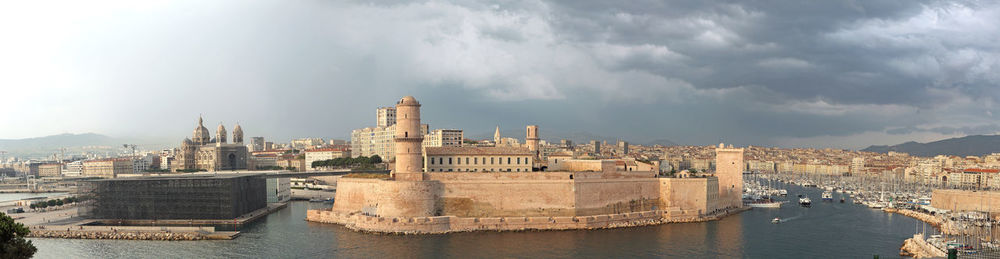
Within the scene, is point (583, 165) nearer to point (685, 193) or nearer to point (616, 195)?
point (616, 195)

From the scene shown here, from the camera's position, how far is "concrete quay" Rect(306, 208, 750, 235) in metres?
35.0

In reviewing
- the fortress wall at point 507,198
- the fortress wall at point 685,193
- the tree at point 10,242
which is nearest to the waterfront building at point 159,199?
the fortress wall at point 507,198

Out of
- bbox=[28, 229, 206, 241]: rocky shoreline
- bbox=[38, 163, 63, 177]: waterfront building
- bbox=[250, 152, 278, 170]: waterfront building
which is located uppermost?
bbox=[250, 152, 278, 170]: waterfront building

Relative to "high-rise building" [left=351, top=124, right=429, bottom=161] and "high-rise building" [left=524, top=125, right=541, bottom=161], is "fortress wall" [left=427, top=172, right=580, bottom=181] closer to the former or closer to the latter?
"high-rise building" [left=524, top=125, right=541, bottom=161]

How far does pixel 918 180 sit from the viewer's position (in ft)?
307

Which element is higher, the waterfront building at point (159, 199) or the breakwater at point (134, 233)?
the waterfront building at point (159, 199)

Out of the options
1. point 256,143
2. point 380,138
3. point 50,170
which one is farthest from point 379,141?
point 256,143

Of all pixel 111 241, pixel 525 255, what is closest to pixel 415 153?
pixel 525 255

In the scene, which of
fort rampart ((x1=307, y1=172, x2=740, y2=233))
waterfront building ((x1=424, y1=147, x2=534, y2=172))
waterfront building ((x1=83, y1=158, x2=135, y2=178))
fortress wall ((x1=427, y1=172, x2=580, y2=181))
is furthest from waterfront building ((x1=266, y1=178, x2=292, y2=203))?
waterfront building ((x1=83, y1=158, x2=135, y2=178))

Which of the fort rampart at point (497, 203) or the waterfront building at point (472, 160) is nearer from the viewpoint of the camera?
the fort rampart at point (497, 203)

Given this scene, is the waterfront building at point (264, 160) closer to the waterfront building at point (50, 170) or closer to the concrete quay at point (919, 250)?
the waterfront building at point (50, 170)

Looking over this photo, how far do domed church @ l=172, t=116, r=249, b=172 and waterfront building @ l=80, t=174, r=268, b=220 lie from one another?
44.7 metres

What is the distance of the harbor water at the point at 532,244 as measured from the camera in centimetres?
3014

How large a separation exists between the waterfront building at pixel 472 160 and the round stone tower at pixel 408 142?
418 cm
